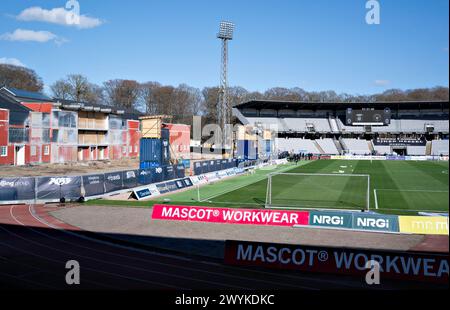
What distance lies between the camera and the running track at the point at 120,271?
482 inches

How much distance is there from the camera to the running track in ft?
40.1

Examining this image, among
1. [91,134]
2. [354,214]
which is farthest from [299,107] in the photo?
[354,214]

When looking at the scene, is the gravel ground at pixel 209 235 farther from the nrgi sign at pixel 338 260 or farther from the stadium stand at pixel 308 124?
the stadium stand at pixel 308 124

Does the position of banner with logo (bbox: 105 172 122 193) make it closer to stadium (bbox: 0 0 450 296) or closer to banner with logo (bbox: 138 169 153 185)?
stadium (bbox: 0 0 450 296)

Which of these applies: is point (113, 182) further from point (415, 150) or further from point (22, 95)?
point (415, 150)

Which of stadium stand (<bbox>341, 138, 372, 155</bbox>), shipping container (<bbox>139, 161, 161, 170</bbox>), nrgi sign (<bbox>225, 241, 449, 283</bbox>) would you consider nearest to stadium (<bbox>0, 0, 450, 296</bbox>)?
nrgi sign (<bbox>225, 241, 449, 283</bbox>)

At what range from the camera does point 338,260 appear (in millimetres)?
12969

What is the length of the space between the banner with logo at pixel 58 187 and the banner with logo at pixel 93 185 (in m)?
0.55

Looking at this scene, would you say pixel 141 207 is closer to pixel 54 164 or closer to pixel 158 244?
pixel 158 244

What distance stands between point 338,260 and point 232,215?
328 inches

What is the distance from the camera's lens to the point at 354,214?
19.1m

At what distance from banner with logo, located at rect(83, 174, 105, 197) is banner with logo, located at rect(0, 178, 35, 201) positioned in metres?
3.24

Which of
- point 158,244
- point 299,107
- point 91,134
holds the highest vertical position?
point 299,107

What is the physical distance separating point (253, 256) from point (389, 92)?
105914 mm
